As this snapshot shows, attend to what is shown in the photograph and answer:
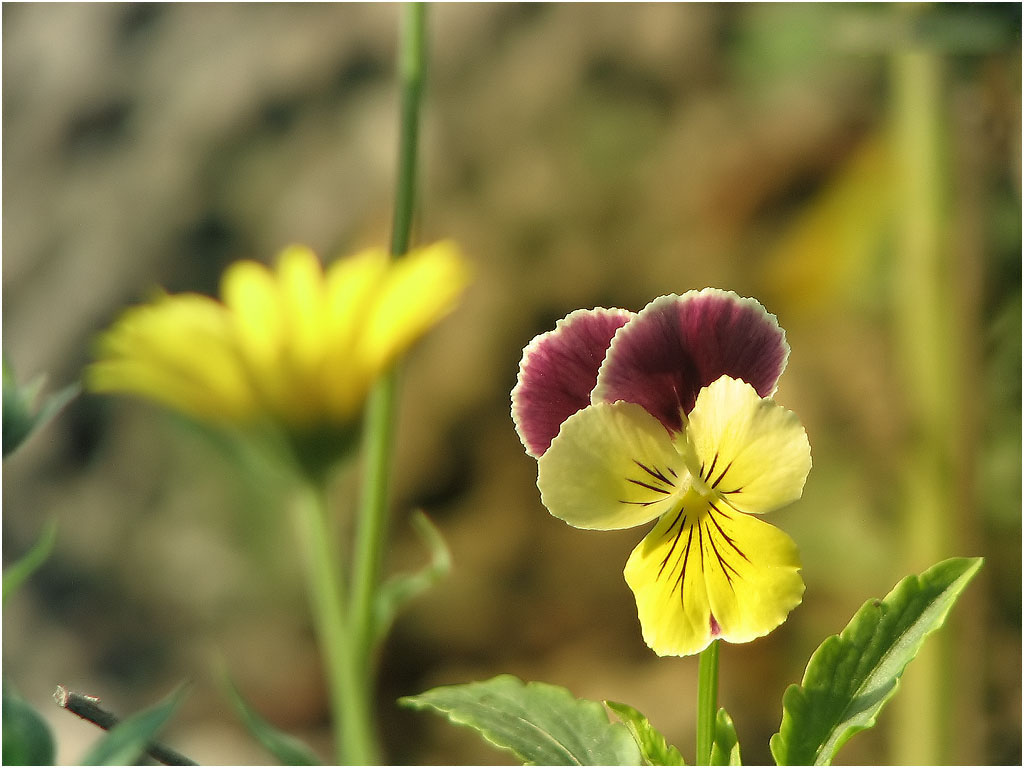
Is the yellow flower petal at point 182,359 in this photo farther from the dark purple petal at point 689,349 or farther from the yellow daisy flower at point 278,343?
the dark purple petal at point 689,349

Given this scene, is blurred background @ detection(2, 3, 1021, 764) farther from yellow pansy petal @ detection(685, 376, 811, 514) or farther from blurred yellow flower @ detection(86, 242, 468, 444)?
yellow pansy petal @ detection(685, 376, 811, 514)

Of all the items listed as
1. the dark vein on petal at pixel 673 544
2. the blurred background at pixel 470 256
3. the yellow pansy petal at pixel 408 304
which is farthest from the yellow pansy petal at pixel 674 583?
the blurred background at pixel 470 256

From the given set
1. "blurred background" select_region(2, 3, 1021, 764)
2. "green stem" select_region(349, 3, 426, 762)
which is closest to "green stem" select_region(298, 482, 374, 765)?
"green stem" select_region(349, 3, 426, 762)

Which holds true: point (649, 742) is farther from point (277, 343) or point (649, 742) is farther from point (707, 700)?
point (277, 343)

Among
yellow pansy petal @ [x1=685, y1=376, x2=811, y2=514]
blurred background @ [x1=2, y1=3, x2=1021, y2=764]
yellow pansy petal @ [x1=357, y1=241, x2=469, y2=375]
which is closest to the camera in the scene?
yellow pansy petal @ [x1=685, y1=376, x2=811, y2=514]

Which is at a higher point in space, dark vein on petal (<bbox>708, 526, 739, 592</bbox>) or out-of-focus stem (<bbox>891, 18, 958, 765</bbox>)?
out-of-focus stem (<bbox>891, 18, 958, 765</bbox>)

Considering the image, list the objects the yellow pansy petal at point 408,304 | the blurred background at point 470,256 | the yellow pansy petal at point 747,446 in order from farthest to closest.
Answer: the blurred background at point 470,256, the yellow pansy petal at point 408,304, the yellow pansy petal at point 747,446

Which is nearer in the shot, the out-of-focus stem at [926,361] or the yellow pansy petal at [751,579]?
the yellow pansy petal at [751,579]
